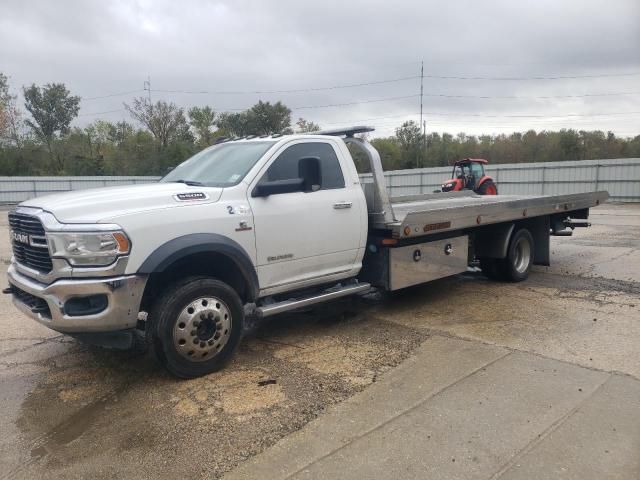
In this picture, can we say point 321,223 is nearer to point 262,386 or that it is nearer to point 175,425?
point 262,386

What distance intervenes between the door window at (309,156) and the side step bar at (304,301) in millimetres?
1094

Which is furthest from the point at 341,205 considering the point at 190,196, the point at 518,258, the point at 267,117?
the point at 267,117

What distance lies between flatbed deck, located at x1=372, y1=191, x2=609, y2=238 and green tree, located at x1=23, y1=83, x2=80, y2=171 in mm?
49932

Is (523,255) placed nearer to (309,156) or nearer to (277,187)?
(309,156)

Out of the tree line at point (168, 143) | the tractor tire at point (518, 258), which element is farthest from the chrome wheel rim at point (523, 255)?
the tree line at point (168, 143)

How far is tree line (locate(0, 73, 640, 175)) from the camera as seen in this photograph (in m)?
43.3

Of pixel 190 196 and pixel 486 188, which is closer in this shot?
pixel 190 196

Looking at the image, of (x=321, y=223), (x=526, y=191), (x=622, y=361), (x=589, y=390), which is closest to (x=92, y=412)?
(x=321, y=223)

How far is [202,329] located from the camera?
4.46 meters

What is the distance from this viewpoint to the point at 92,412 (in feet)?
13.2

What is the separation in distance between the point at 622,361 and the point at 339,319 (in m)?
2.91

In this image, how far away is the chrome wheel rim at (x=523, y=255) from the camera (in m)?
8.20

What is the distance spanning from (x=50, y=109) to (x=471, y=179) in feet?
153

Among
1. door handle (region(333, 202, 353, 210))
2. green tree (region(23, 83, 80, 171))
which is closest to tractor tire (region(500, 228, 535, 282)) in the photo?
door handle (region(333, 202, 353, 210))
